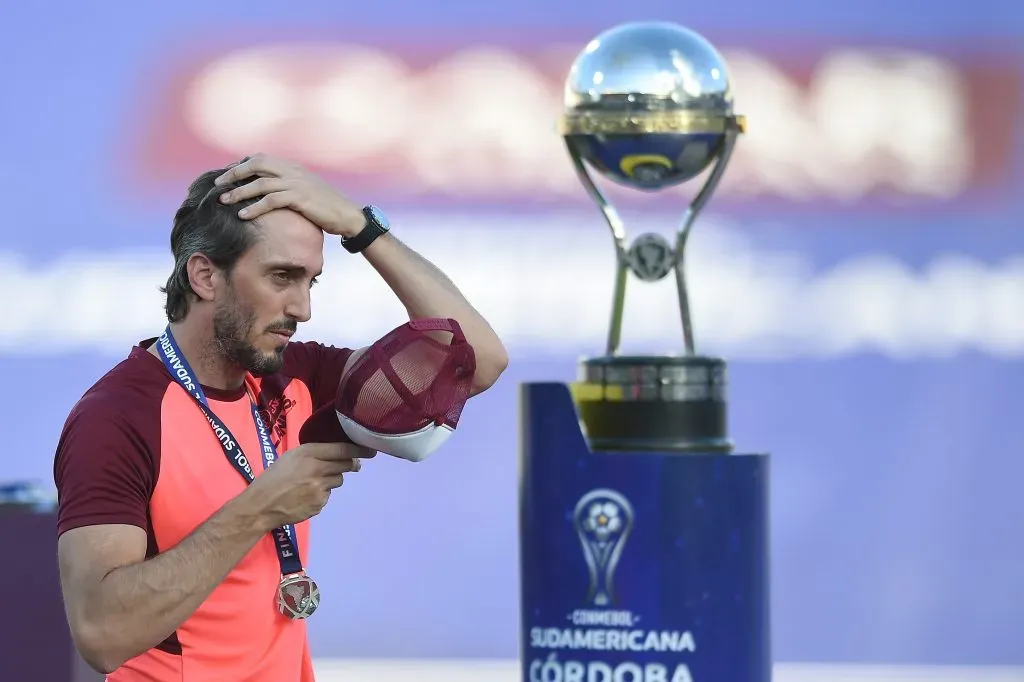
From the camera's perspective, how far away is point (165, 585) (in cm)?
201

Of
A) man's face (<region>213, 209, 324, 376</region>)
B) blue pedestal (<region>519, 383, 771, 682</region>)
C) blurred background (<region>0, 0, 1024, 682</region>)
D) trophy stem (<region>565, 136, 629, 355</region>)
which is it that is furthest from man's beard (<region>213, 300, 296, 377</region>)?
blurred background (<region>0, 0, 1024, 682</region>)

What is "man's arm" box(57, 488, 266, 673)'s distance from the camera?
200 centimetres

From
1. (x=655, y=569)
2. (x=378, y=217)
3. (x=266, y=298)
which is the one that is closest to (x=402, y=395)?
(x=266, y=298)

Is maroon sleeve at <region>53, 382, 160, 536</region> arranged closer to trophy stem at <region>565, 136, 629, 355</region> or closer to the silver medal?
the silver medal

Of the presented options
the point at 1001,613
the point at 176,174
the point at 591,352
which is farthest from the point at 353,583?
the point at 1001,613

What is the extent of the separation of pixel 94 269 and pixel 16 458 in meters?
0.77

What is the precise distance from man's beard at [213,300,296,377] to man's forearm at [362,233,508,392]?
288 mm

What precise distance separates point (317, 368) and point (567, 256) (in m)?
3.07

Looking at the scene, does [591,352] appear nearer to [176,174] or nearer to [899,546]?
[899,546]

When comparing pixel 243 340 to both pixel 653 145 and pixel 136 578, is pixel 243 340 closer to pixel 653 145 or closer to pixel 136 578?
pixel 136 578

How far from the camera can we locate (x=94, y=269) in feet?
18.9

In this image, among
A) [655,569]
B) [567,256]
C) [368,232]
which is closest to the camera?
[368,232]

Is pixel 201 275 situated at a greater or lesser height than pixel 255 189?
lesser

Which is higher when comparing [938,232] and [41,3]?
[41,3]
